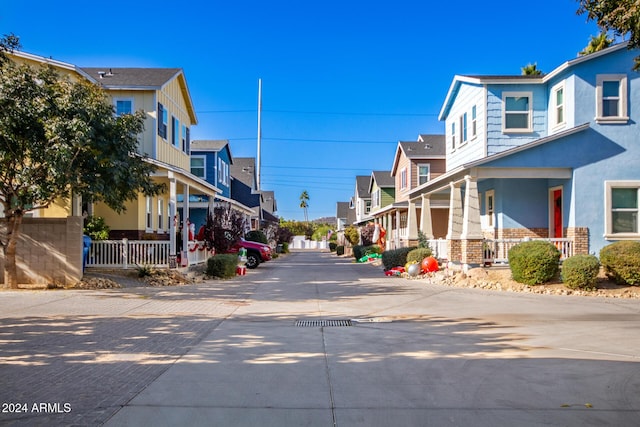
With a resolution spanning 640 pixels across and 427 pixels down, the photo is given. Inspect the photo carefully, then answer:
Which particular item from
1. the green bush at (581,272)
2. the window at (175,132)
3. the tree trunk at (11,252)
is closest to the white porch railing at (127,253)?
the tree trunk at (11,252)

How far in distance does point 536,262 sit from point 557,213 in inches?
195

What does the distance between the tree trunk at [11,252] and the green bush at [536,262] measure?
1429 cm

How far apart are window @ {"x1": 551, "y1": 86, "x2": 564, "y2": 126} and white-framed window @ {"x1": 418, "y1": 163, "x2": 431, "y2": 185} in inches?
583

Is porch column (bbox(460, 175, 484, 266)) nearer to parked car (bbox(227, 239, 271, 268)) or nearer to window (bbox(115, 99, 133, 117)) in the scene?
parked car (bbox(227, 239, 271, 268))

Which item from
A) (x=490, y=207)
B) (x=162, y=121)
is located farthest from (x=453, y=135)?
(x=162, y=121)

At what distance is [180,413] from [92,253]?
14.3 meters

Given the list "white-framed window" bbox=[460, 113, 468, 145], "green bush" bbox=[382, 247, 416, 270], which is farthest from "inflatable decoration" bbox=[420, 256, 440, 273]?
"white-framed window" bbox=[460, 113, 468, 145]

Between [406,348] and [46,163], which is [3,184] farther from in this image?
[406,348]

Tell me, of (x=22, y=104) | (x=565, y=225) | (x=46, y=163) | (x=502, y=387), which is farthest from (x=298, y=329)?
(x=565, y=225)

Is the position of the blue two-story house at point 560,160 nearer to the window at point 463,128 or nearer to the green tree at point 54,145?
the window at point 463,128

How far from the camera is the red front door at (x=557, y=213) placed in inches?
758

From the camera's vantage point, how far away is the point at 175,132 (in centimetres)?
2420

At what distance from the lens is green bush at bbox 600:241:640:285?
48.2 ft

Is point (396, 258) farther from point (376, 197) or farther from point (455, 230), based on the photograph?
A: point (376, 197)
